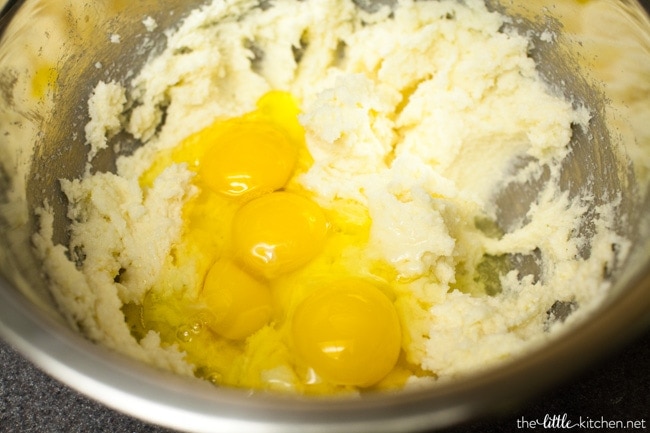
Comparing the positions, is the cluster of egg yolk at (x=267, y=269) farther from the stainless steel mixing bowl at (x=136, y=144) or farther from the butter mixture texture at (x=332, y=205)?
the stainless steel mixing bowl at (x=136, y=144)

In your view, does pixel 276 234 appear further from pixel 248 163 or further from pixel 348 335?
pixel 348 335

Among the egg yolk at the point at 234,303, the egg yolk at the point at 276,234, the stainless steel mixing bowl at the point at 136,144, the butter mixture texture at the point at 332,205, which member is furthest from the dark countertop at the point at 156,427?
the egg yolk at the point at 276,234

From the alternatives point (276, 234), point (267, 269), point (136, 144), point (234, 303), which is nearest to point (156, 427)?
point (234, 303)

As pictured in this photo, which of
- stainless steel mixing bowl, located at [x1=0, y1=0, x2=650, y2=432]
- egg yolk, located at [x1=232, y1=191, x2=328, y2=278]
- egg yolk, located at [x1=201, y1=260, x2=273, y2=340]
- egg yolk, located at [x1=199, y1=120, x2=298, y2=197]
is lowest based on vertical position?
egg yolk, located at [x1=201, y1=260, x2=273, y2=340]

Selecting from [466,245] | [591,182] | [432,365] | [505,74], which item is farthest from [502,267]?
[505,74]

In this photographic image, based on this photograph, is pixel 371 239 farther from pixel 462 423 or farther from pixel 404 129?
pixel 462 423

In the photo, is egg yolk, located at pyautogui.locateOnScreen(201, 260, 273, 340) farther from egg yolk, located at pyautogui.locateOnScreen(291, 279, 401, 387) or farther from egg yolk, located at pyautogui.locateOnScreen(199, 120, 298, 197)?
egg yolk, located at pyautogui.locateOnScreen(199, 120, 298, 197)

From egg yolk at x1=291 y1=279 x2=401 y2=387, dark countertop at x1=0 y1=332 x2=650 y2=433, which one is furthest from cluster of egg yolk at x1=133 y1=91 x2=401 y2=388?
dark countertop at x1=0 y1=332 x2=650 y2=433
